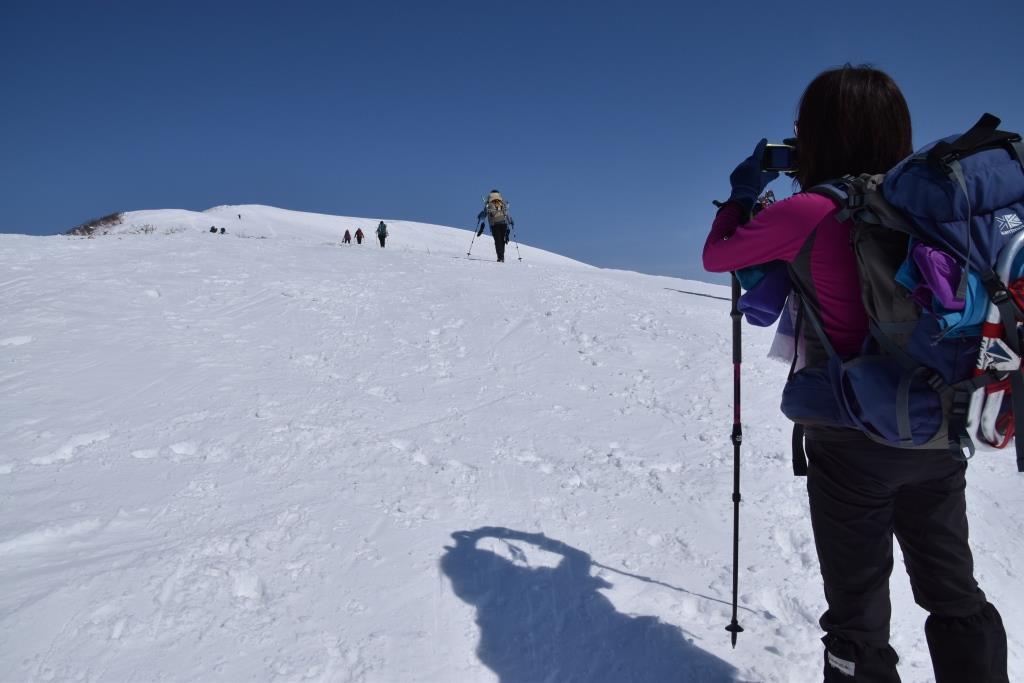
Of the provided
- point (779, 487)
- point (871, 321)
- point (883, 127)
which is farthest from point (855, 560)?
point (779, 487)

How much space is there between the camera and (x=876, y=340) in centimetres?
185

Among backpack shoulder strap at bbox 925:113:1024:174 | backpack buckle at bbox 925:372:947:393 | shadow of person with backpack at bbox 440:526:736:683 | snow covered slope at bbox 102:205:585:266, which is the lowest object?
shadow of person with backpack at bbox 440:526:736:683

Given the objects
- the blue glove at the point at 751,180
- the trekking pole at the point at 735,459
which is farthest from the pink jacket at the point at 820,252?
the trekking pole at the point at 735,459

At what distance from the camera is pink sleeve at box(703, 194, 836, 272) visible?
187 centimetres

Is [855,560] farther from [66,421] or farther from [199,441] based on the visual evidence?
[66,421]

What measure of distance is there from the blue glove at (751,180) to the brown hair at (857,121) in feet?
0.74

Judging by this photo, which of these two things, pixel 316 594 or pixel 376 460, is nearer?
pixel 316 594

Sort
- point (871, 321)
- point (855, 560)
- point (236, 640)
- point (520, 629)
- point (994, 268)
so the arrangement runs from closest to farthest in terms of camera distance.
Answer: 1. point (994, 268)
2. point (871, 321)
3. point (855, 560)
4. point (236, 640)
5. point (520, 629)

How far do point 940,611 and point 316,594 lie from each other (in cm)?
267

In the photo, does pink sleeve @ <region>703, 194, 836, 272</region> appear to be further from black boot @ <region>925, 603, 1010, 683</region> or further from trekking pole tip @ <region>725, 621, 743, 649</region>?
trekking pole tip @ <region>725, 621, 743, 649</region>

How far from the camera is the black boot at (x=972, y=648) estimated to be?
6.45ft

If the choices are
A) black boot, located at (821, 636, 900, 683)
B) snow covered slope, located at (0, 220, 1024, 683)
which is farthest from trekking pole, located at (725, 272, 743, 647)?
black boot, located at (821, 636, 900, 683)

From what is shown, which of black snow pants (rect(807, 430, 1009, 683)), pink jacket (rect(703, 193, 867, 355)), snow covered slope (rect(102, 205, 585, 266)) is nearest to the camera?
pink jacket (rect(703, 193, 867, 355))

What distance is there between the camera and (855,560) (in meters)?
2.01
